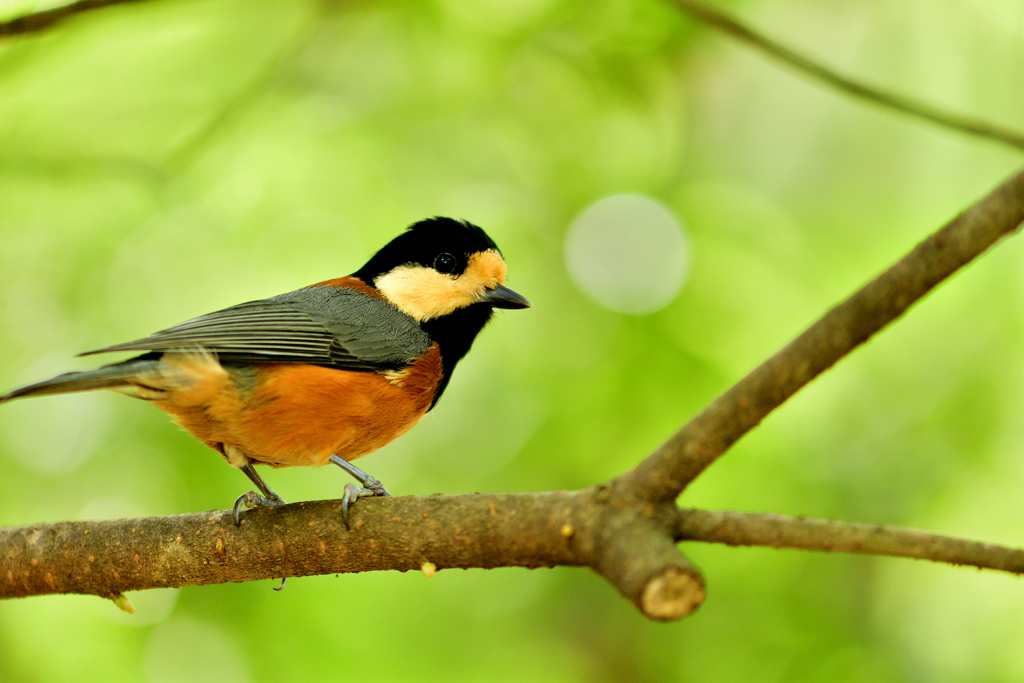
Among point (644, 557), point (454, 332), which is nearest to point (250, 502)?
Answer: point (454, 332)

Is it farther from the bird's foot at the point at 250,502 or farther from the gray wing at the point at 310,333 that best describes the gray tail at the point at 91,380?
the bird's foot at the point at 250,502

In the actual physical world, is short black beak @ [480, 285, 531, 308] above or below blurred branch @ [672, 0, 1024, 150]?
below

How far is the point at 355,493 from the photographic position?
2271mm

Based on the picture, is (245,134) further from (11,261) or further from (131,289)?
(11,261)

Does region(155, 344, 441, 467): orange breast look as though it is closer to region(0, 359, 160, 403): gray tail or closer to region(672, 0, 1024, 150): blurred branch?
region(0, 359, 160, 403): gray tail

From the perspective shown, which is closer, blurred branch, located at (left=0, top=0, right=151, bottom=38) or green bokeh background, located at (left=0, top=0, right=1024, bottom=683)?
blurred branch, located at (left=0, top=0, right=151, bottom=38)

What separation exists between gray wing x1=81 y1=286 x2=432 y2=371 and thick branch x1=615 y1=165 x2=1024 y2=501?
1.38 m

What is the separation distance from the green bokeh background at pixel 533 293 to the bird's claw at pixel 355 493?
1.40 metres

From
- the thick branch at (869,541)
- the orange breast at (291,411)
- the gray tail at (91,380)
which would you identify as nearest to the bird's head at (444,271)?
the orange breast at (291,411)

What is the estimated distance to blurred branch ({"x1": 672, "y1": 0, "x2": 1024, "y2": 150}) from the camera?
98.3 inches

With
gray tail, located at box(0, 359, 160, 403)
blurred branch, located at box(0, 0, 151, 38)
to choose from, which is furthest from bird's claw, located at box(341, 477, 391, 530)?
blurred branch, located at box(0, 0, 151, 38)

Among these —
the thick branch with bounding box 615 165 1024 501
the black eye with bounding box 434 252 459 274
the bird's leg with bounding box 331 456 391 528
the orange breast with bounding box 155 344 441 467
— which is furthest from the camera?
the black eye with bounding box 434 252 459 274

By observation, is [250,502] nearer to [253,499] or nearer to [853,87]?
[253,499]

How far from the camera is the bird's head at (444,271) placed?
9.88ft
